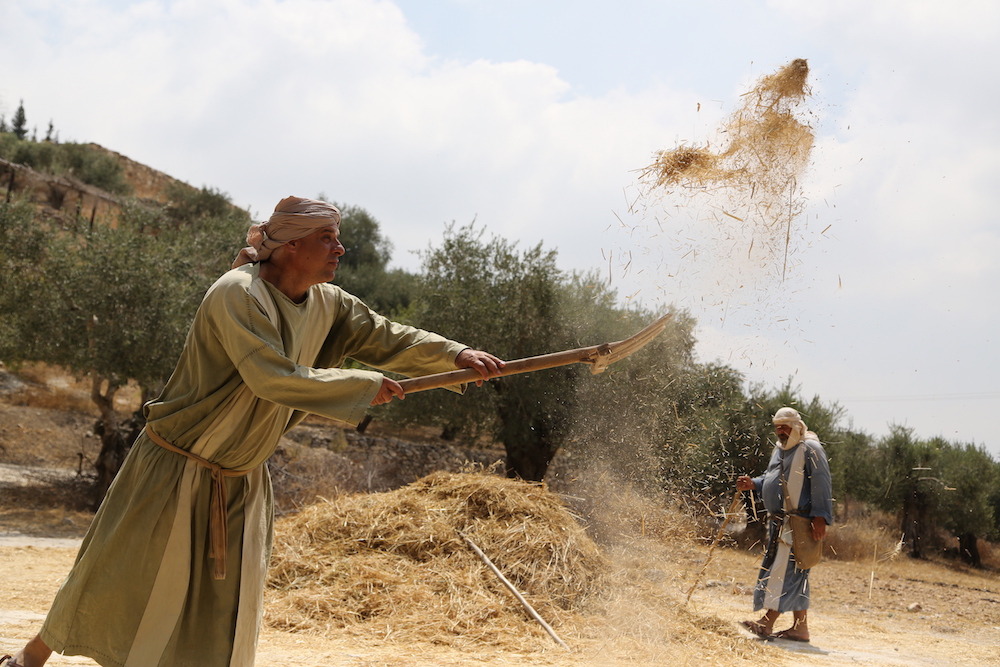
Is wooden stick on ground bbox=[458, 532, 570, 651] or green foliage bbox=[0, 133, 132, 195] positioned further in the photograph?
green foliage bbox=[0, 133, 132, 195]

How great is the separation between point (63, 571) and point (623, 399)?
5929 mm

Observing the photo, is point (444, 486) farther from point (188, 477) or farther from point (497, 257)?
point (497, 257)

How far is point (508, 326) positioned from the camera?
39.5 feet

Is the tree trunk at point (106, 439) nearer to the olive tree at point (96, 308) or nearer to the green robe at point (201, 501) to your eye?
the olive tree at point (96, 308)

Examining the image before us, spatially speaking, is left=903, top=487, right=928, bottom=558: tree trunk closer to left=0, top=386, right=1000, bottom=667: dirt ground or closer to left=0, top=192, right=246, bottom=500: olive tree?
left=0, top=386, right=1000, bottom=667: dirt ground

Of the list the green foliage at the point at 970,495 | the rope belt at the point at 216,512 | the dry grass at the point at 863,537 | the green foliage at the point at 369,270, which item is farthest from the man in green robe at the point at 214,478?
the green foliage at the point at 369,270

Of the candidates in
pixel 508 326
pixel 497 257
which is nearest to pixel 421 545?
pixel 508 326

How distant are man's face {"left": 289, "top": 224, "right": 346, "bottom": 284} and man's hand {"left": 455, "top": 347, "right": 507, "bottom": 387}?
0.56 meters

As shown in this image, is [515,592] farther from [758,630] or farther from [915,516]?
[915,516]

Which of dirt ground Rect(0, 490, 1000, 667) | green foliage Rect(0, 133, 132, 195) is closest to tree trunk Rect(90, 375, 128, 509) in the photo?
dirt ground Rect(0, 490, 1000, 667)

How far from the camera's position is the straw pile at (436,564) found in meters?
4.59

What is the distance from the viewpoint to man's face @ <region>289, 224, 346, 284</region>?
8.25ft

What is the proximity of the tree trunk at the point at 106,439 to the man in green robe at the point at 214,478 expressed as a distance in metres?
8.23

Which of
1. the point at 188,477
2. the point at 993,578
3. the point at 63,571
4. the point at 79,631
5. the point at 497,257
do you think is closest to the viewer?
the point at 79,631
